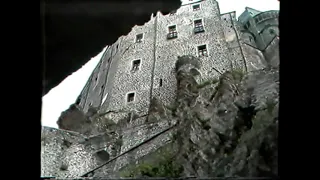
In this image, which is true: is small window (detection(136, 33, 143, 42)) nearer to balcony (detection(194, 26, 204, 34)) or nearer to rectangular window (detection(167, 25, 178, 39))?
rectangular window (detection(167, 25, 178, 39))

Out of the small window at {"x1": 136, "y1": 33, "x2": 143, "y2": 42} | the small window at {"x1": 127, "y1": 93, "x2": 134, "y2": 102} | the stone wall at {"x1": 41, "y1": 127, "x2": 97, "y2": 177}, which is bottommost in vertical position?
the stone wall at {"x1": 41, "y1": 127, "x2": 97, "y2": 177}

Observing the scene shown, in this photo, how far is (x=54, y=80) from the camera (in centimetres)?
251

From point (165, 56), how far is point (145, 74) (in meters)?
1.70

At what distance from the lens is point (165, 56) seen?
29297 millimetres

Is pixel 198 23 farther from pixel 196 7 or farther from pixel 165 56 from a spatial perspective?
pixel 165 56

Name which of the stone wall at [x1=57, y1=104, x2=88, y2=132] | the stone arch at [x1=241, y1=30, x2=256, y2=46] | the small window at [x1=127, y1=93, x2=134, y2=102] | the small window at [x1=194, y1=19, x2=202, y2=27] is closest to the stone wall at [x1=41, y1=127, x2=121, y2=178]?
the stone wall at [x1=57, y1=104, x2=88, y2=132]

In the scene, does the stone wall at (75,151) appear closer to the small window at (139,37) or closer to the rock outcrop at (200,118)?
the rock outcrop at (200,118)

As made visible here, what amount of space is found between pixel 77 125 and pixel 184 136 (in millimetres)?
8738

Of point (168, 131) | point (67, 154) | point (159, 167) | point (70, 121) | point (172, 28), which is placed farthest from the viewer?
point (172, 28)

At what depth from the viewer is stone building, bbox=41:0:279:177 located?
2085 cm

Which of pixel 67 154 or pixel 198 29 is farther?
pixel 198 29

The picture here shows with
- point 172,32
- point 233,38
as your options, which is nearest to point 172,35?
point 172,32
